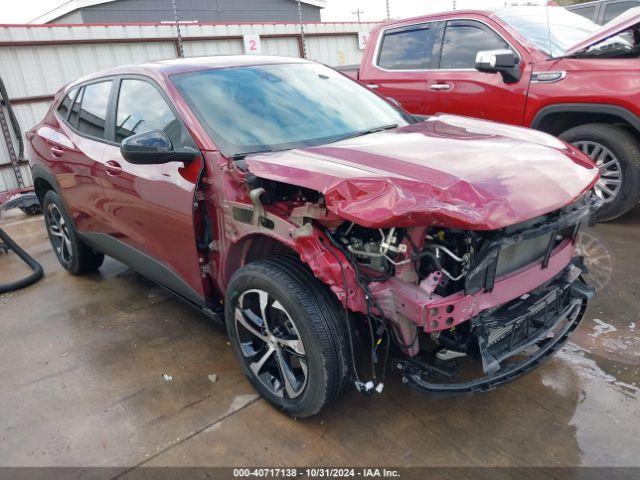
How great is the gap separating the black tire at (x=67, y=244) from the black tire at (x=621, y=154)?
14.8 feet

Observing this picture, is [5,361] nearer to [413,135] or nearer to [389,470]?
[389,470]

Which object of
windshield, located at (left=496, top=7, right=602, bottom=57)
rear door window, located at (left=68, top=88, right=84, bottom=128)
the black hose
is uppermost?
windshield, located at (left=496, top=7, right=602, bottom=57)

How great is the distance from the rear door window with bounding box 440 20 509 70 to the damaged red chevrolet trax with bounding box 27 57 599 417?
218 centimetres

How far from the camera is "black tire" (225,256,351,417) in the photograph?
2.27 metres

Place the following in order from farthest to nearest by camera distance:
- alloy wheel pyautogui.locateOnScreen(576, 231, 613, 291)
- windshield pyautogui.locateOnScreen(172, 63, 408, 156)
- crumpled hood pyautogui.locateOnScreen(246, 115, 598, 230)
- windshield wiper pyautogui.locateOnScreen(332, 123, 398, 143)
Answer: alloy wheel pyautogui.locateOnScreen(576, 231, 613, 291)
windshield wiper pyautogui.locateOnScreen(332, 123, 398, 143)
windshield pyautogui.locateOnScreen(172, 63, 408, 156)
crumpled hood pyautogui.locateOnScreen(246, 115, 598, 230)

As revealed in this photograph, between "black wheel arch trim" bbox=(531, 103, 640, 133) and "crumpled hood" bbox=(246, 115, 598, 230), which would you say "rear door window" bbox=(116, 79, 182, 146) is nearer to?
"crumpled hood" bbox=(246, 115, 598, 230)

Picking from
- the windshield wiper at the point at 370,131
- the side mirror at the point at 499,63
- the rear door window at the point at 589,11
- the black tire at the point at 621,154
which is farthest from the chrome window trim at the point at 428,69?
the rear door window at the point at 589,11

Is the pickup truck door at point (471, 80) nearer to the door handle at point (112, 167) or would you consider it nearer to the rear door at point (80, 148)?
the rear door at point (80, 148)

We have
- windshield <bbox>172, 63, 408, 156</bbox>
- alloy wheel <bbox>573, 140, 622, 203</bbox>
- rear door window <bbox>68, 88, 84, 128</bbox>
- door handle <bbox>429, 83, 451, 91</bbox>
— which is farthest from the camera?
door handle <bbox>429, 83, 451, 91</bbox>

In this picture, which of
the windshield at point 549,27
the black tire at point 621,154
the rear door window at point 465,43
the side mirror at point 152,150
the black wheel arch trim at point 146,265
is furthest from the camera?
the rear door window at point 465,43

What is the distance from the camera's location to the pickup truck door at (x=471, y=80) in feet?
16.4

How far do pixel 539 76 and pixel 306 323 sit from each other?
12.5 feet

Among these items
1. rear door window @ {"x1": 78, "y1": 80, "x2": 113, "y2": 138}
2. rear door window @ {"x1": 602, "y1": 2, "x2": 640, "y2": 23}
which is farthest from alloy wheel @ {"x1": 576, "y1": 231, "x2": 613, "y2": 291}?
rear door window @ {"x1": 602, "y1": 2, "x2": 640, "y2": 23}

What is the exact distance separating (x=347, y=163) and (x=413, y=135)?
2.23 ft
